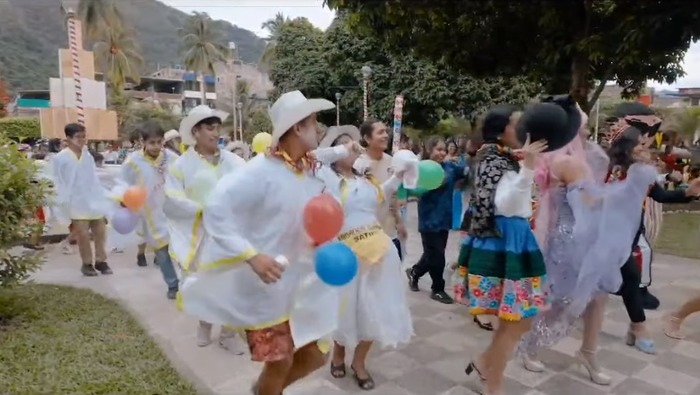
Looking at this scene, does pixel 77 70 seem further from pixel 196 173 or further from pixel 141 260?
pixel 196 173

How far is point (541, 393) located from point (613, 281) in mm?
854

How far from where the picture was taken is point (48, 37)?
10062 centimetres

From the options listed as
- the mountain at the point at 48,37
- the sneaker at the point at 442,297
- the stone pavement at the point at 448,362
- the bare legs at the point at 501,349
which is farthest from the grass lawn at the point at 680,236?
the mountain at the point at 48,37

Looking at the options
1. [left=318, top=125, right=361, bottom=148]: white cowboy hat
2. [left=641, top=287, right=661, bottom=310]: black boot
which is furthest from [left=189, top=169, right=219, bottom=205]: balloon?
[left=641, top=287, right=661, bottom=310]: black boot

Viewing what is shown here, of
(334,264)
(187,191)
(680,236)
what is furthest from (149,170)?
(680,236)

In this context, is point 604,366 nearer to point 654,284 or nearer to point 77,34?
point 654,284

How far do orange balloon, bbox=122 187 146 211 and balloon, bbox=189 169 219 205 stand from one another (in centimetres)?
182

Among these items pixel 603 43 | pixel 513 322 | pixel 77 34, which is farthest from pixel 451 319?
pixel 77 34

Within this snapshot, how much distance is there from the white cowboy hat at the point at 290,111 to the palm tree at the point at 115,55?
46.0 m

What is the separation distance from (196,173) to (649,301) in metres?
4.14

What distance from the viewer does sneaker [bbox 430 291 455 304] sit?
5.24 m

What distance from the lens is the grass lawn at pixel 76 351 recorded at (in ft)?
11.1

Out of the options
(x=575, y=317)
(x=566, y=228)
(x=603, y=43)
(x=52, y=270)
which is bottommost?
(x=52, y=270)

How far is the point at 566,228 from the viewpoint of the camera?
3.44 metres
